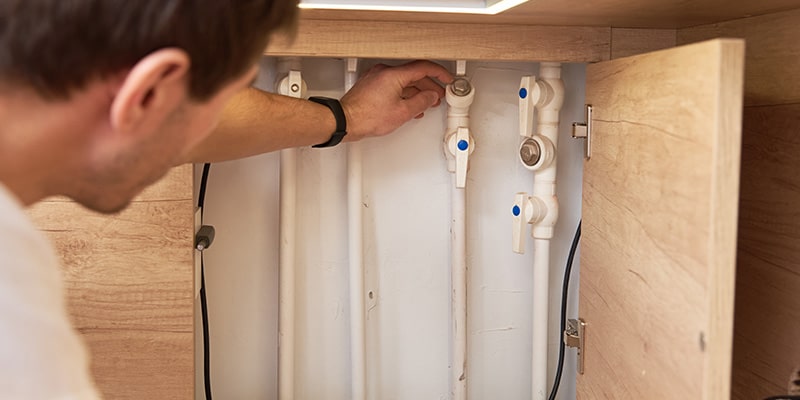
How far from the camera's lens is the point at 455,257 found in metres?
1.45

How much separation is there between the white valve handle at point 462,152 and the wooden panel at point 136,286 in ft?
1.30

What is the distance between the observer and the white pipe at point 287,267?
1.40m

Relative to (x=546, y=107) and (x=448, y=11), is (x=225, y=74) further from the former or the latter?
(x=546, y=107)

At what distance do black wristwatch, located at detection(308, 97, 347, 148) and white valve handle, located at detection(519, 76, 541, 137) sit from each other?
0.87 feet

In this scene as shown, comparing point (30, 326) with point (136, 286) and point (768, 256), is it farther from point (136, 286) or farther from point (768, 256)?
point (768, 256)

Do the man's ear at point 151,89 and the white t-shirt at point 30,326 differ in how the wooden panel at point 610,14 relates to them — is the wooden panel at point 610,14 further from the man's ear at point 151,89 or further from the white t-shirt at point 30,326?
the white t-shirt at point 30,326

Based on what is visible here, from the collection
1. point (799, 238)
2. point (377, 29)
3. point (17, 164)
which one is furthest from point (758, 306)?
point (17, 164)

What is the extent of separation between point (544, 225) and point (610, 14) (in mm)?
379

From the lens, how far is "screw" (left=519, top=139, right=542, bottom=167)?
1380 mm

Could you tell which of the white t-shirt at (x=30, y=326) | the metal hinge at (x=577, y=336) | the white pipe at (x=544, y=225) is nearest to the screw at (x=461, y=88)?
the white pipe at (x=544, y=225)

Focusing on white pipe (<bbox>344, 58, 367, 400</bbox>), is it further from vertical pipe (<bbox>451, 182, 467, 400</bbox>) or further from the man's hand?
vertical pipe (<bbox>451, 182, 467, 400</bbox>)

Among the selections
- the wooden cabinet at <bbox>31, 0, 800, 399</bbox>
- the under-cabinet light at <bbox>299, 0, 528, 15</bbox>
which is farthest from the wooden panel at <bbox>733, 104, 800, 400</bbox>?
the under-cabinet light at <bbox>299, 0, 528, 15</bbox>

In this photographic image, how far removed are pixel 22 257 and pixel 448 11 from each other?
682 millimetres

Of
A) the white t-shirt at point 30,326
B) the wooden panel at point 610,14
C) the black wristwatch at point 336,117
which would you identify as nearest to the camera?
the white t-shirt at point 30,326
